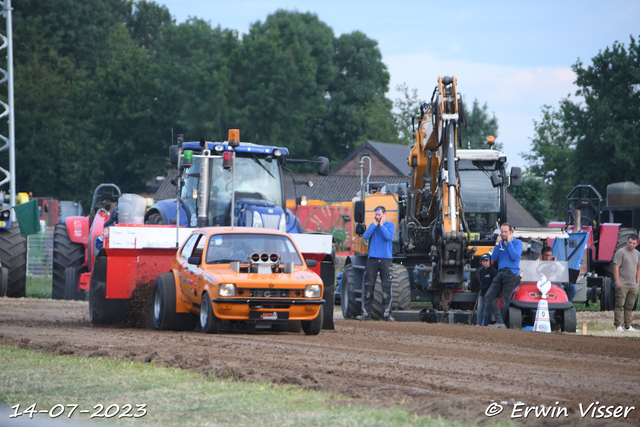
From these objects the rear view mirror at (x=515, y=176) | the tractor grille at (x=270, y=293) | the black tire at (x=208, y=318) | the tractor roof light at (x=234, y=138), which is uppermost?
the tractor roof light at (x=234, y=138)

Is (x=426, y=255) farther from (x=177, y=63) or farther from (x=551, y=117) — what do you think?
(x=551, y=117)

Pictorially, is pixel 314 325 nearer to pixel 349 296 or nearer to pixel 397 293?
pixel 397 293

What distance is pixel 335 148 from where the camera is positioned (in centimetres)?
7981

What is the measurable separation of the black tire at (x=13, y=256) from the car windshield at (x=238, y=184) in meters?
7.79

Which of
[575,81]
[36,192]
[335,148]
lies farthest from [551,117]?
[36,192]

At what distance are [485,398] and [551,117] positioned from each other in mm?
78576

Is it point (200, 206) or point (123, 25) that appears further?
point (123, 25)

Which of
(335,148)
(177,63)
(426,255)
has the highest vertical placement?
(177,63)

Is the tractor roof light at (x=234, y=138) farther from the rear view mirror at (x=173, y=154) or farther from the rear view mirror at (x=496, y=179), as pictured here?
the rear view mirror at (x=496, y=179)

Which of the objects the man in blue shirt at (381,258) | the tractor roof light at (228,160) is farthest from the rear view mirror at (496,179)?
the tractor roof light at (228,160)

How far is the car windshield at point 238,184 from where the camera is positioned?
632 inches

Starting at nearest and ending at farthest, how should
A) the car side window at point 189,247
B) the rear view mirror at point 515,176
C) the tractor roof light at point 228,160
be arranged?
the car side window at point 189,247 < the tractor roof light at point 228,160 < the rear view mirror at point 515,176

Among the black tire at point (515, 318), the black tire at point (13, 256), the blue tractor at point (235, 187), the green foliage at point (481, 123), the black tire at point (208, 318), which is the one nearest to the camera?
the black tire at point (208, 318)

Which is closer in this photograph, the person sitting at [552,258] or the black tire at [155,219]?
the person sitting at [552,258]
